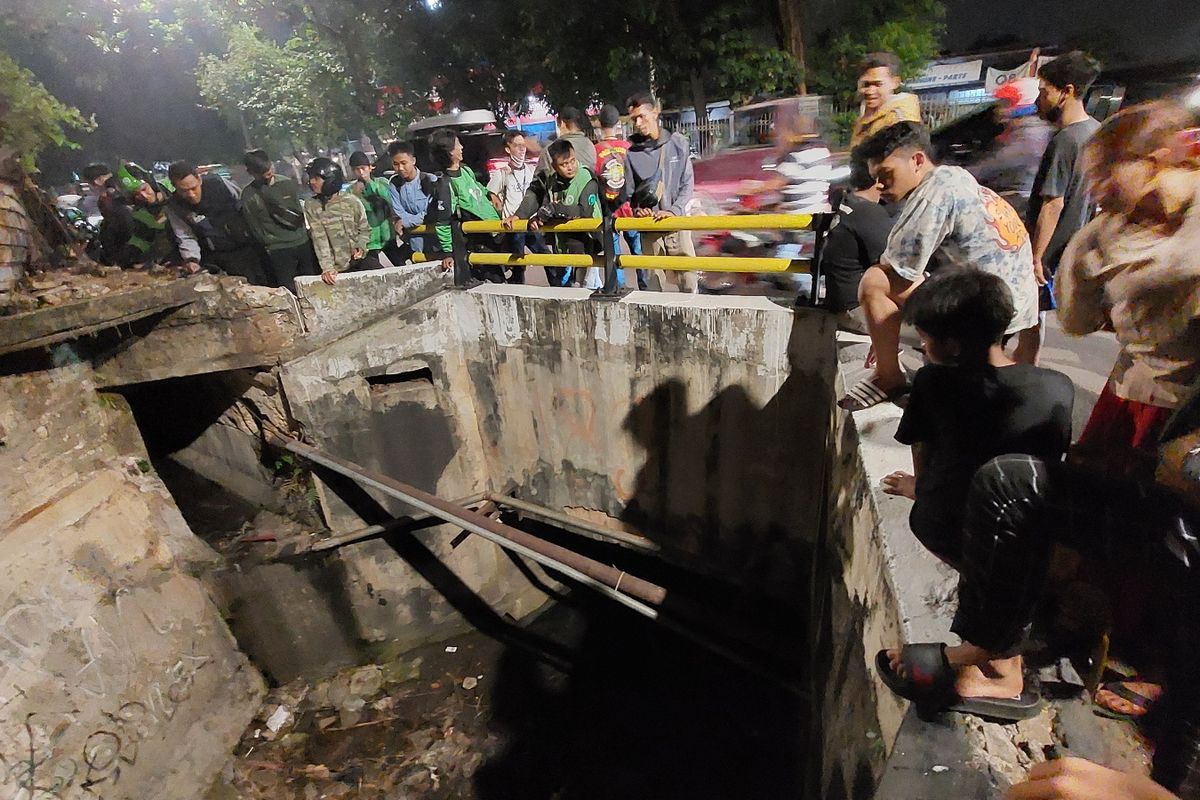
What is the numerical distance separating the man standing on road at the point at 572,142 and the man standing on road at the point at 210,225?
3.04 metres

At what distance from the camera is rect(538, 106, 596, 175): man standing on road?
186 inches

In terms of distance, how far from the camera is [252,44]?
21.1 meters

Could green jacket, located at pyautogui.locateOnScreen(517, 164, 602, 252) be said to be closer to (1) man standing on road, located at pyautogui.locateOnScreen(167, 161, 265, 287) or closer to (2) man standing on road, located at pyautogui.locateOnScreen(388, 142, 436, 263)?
(2) man standing on road, located at pyautogui.locateOnScreen(388, 142, 436, 263)

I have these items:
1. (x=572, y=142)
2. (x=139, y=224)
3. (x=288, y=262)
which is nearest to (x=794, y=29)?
(x=572, y=142)

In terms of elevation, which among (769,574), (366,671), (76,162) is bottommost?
(366,671)

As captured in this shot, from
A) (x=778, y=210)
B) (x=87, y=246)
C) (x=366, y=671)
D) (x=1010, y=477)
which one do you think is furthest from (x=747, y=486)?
(x=87, y=246)

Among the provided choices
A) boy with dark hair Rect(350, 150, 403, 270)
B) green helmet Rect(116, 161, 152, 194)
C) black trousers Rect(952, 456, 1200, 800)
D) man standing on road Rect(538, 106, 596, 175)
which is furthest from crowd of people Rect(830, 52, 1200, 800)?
green helmet Rect(116, 161, 152, 194)

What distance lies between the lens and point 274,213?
213 inches

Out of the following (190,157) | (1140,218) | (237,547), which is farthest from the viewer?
(190,157)

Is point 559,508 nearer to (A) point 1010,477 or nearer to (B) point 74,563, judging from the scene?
(B) point 74,563

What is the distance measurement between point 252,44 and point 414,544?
24.1 m

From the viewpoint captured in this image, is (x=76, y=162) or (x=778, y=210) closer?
(x=778, y=210)

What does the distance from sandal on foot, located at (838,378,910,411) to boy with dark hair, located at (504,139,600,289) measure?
2712 mm

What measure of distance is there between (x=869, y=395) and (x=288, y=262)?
17.8ft
